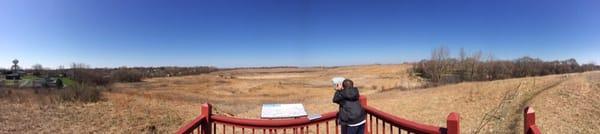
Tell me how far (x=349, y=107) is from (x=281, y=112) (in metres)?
1.24

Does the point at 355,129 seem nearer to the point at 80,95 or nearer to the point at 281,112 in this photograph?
the point at 281,112

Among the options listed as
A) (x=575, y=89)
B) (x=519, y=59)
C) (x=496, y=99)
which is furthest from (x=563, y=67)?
(x=496, y=99)

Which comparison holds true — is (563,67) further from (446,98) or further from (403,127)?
(403,127)

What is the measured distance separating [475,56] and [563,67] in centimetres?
1845

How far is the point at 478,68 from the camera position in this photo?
44.2 m

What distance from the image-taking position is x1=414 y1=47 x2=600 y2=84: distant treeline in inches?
1693

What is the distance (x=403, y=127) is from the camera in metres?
3.57

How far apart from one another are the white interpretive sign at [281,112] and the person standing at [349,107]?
96 cm

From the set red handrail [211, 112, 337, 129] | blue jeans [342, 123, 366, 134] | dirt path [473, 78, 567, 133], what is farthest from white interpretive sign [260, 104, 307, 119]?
dirt path [473, 78, 567, 133]

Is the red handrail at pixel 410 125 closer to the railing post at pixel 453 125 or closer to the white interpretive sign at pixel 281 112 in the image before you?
the railing post at pixel 453 125

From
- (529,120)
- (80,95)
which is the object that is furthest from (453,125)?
(80,95)

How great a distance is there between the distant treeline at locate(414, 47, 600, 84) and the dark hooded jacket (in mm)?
37144

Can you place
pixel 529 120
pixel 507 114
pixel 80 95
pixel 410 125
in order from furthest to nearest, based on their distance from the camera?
pixel 80 95 → pixel 507 114 → pixel 410 125 → pixel 529 120

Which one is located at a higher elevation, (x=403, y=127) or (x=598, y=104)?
(x=403, y=127)
